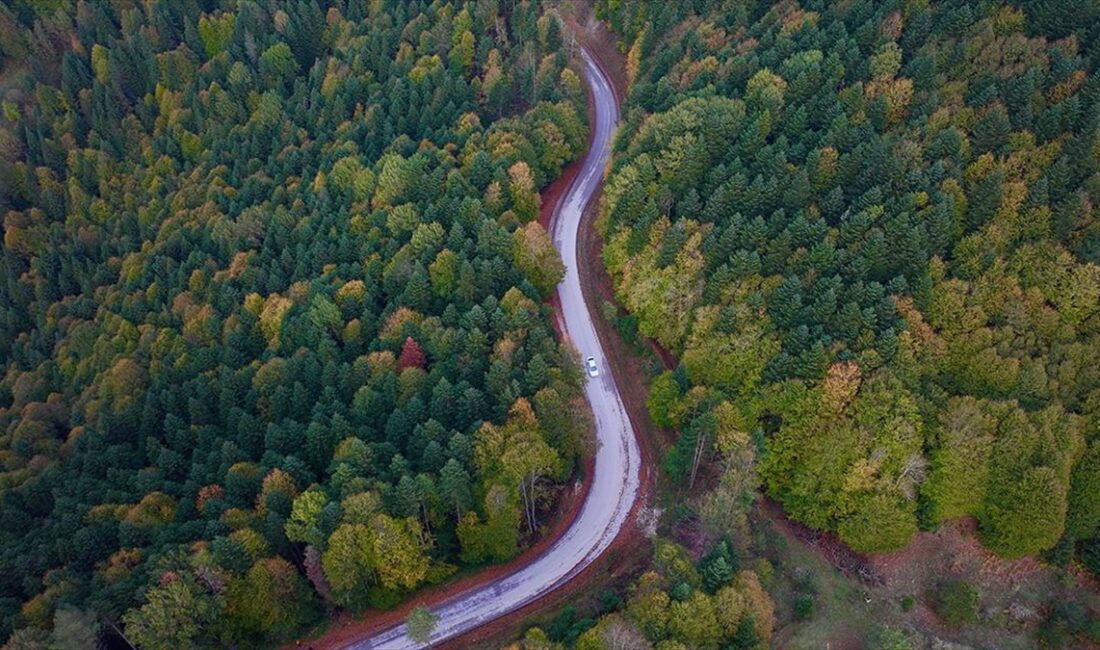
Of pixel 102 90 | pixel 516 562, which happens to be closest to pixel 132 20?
pixel 102 90

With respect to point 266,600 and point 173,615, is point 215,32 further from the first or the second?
point 173,615

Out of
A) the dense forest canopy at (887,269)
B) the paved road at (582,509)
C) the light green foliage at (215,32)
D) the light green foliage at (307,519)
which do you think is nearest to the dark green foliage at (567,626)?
the paved road at (582,509)

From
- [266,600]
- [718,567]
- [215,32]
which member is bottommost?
[718,567]

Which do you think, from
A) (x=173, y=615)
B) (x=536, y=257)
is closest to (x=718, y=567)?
(x=536, y=257)

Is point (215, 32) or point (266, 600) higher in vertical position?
point (215, 32)

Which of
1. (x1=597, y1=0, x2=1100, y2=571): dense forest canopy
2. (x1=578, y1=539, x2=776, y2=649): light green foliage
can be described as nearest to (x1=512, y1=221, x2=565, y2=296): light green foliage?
(x1=597, y1=0, x2=1100, y2=571): dense forest canopy

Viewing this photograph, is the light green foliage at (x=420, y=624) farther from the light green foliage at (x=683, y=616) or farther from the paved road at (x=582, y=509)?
the light green foliage at (x=683, y=616)
